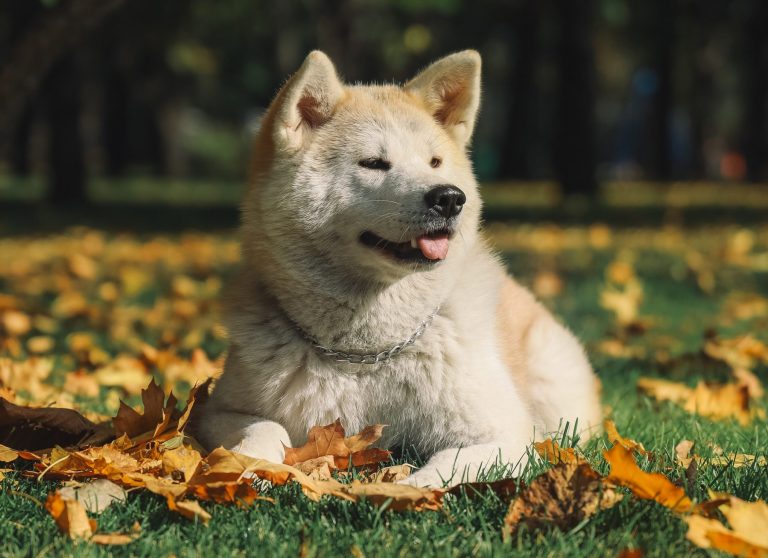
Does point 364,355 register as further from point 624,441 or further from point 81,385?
point 81,385

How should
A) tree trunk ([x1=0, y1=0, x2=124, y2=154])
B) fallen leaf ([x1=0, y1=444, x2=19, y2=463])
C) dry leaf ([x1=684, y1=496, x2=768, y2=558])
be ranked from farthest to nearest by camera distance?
tree trunk ([x1=0, y1=0, x2=124, y2=154])
fallen leaf ([x1=0, y1=444, x2=19, y2=463])
dry leaf ([x1=684, y1=496, x2=768, y2=558])

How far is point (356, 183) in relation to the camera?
3535 millimetres

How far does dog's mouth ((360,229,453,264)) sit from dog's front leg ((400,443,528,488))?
685 millimetres

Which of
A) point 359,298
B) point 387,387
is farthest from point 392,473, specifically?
point 359,298

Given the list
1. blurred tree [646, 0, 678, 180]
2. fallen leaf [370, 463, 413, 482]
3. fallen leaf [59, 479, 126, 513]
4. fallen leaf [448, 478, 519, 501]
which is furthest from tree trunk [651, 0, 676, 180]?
fallen leaf [59, 479, 126, 513]

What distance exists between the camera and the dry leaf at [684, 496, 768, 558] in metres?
2.40

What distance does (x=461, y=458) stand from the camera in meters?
3.24

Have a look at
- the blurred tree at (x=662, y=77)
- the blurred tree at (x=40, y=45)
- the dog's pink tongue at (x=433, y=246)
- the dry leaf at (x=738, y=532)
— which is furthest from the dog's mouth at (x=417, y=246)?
the blurred tree at (x=662, y=77)

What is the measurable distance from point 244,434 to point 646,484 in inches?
55.7

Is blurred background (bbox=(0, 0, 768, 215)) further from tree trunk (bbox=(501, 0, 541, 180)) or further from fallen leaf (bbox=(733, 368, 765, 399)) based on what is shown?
fallen leaf (bbox=(733, 368, 765, 399))

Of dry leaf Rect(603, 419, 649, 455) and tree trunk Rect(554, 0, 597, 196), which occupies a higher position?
tree trunk Rect(554, 0, 597, 196)

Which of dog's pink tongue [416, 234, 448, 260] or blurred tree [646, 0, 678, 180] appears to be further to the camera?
blurred tree [646, 0, 678, 180]

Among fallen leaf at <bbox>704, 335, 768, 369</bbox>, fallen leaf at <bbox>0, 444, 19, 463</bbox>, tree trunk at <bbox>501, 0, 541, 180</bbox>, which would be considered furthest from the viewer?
tree trunk at <bbox>501, 0, 541, 180</bbox>

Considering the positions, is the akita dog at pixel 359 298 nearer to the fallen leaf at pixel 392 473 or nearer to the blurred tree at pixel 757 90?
the fallen leaf at pixel 392 473
